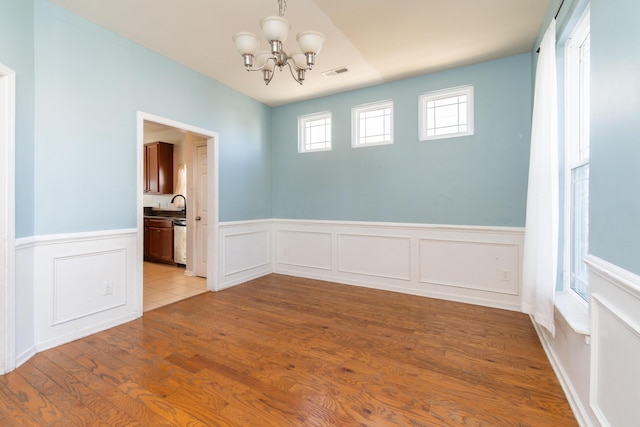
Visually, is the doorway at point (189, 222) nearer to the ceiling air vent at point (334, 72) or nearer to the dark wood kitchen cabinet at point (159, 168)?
the dark wood kitchen cabinet at point (159, 168)

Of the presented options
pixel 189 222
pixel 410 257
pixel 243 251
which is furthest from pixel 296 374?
pixel 189 222

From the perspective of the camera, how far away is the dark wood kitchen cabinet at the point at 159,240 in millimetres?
5449

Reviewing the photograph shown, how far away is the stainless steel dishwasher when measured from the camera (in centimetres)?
526

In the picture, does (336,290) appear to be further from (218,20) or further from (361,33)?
(218,20)

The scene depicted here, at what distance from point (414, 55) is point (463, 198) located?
176 centimetres

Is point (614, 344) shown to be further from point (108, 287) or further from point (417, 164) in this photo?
point (108, 287)

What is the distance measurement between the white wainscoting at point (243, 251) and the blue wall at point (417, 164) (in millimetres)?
520

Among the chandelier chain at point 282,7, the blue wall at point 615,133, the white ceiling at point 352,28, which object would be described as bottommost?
the blue wall at point 615,133

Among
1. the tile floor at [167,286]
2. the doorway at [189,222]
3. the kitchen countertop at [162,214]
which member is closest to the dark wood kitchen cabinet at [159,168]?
the doorway at [189,222]

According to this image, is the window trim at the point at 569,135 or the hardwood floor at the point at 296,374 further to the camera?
the window trim at the point at 569,135

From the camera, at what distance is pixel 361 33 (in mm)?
2789

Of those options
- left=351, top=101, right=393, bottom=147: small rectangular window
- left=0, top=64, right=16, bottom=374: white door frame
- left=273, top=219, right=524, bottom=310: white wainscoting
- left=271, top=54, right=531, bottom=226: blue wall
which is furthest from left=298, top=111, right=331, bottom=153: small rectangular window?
left=0, top=64, right=16, bottom=374: white door frame

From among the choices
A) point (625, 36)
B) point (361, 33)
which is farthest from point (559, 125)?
point (361, 33)

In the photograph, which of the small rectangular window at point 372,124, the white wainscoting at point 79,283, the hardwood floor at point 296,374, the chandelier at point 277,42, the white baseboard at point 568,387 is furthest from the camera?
the small rectangular window at point 372,124
